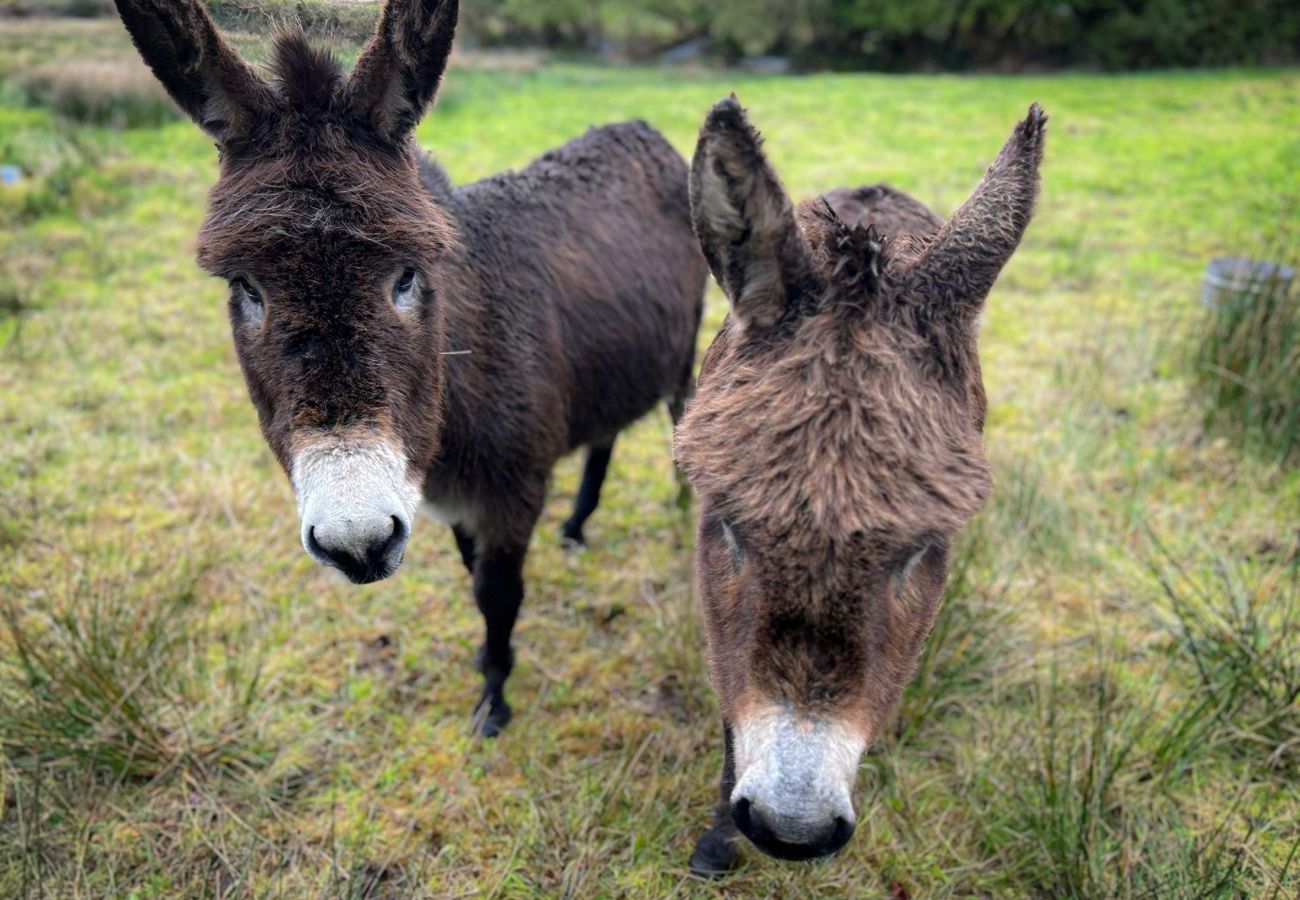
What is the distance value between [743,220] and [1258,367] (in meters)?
5.22

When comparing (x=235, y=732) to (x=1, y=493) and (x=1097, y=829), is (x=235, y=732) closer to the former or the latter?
(x=1, y=493)

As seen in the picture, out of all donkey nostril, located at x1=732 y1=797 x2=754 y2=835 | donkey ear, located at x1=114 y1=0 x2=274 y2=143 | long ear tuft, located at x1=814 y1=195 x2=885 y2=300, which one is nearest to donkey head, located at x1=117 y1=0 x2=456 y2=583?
donkey ear, located at x1=114 y1=0 x2=274 y2=143

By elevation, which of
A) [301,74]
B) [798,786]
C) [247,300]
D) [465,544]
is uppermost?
[301,74]

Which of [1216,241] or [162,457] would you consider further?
[1216,241]

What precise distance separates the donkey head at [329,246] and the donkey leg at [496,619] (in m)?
0.96

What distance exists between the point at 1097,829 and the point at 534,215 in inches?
141

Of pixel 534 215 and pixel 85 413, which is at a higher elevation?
pixel 534 215

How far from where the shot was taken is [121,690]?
338 cm

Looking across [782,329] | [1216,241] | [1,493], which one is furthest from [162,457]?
[1216,241]

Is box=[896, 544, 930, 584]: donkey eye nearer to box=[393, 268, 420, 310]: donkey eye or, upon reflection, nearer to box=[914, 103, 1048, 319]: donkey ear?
box=[914, 103, 1048, 319]: donkey ear

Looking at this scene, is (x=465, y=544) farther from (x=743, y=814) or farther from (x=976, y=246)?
(x=976, y=246)

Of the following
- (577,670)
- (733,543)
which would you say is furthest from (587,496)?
(733,543)

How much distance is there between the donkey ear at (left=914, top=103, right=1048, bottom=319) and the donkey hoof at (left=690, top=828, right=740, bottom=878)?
2244mm

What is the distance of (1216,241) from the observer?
912cm
